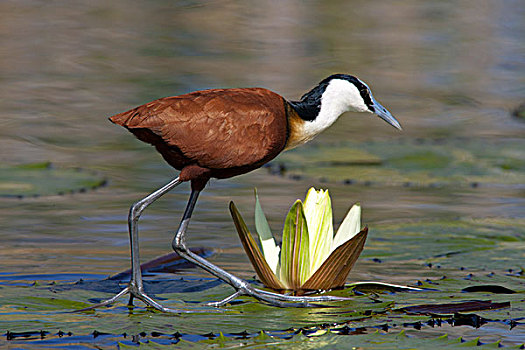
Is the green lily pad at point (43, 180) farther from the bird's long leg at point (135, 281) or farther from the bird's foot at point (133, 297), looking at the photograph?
the bird's foot at point (133, 297)

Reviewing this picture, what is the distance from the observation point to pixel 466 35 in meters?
14.5

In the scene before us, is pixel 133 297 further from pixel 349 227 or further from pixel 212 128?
pixel 349 227

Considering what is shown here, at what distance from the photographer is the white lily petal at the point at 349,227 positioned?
158 inches

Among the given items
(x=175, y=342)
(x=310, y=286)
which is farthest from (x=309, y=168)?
(x=175, y=342)

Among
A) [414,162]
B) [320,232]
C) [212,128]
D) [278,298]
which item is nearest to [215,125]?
[212,128]

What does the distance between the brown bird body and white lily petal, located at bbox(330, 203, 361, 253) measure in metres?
0.43

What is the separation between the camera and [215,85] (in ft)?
33.2

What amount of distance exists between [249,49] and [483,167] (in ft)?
20.4

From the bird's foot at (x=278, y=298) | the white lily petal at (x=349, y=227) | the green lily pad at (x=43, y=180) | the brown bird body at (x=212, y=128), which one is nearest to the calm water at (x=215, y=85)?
the green lily pad at (x=43, y=180)

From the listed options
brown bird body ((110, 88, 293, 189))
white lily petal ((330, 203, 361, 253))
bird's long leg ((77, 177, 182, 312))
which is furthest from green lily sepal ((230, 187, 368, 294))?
bird's long leg ((77, 177, 182, 312))

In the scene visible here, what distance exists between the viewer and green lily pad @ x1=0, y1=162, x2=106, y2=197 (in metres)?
6.40

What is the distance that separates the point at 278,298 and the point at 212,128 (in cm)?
77

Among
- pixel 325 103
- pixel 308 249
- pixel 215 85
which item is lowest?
pixel 308 249

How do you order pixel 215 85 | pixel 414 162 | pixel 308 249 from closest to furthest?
pixel 308 249, pixel 414 162, pixel 215 85
